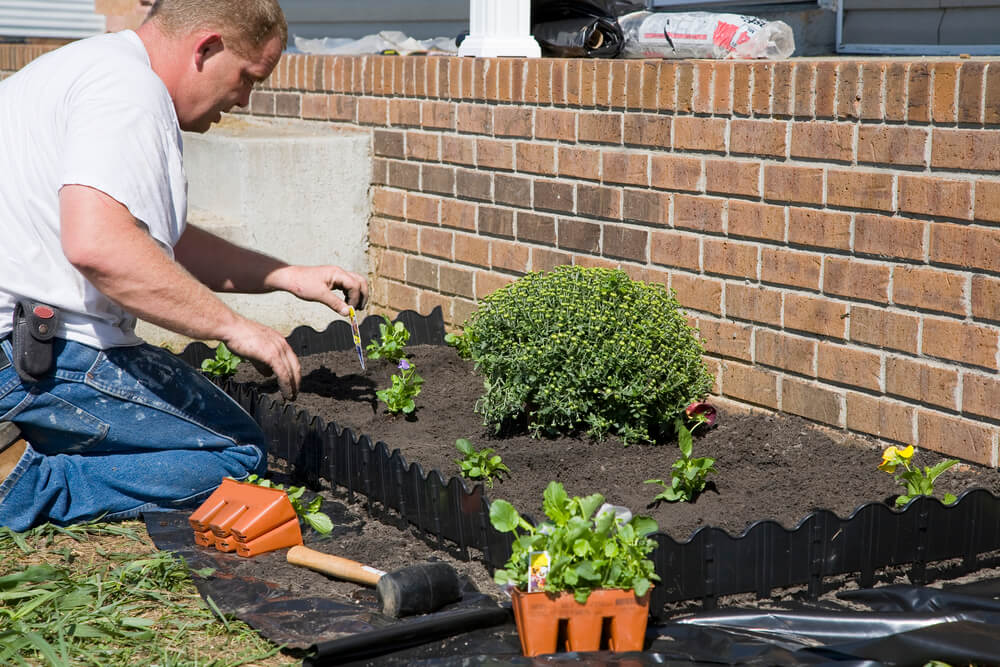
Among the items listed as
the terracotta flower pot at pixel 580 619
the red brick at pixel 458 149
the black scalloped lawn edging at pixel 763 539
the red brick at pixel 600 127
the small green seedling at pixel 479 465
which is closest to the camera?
the terracotta flower pot at pixel 580 619

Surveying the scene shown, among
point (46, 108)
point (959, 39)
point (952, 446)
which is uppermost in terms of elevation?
point (959, 39)

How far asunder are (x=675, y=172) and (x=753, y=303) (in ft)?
2.04

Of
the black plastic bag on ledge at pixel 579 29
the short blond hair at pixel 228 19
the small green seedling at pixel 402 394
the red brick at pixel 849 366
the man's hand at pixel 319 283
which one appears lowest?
the small green seedling at pixel 402 394

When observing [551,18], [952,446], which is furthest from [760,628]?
[551,18]

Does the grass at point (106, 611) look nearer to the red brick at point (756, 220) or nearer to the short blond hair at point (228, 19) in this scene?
the short blond hair at point (228, 19)

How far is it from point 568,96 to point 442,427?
62.5 inches

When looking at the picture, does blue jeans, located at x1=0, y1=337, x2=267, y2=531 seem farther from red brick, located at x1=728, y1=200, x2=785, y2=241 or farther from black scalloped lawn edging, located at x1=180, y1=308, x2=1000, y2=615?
red brick, located at x1=728, y1=200, x2=785, y2=241

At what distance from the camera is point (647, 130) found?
441 centimetres

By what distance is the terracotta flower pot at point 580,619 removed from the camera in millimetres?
2531

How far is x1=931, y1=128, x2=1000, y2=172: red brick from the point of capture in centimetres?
328

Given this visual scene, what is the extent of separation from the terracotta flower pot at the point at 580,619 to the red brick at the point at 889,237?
1.66 meters

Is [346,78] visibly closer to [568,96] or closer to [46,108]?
[568,96]

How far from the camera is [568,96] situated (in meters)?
4.76

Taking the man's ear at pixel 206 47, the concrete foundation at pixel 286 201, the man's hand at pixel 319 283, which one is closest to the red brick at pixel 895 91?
the man's hand at pixel 319 283
